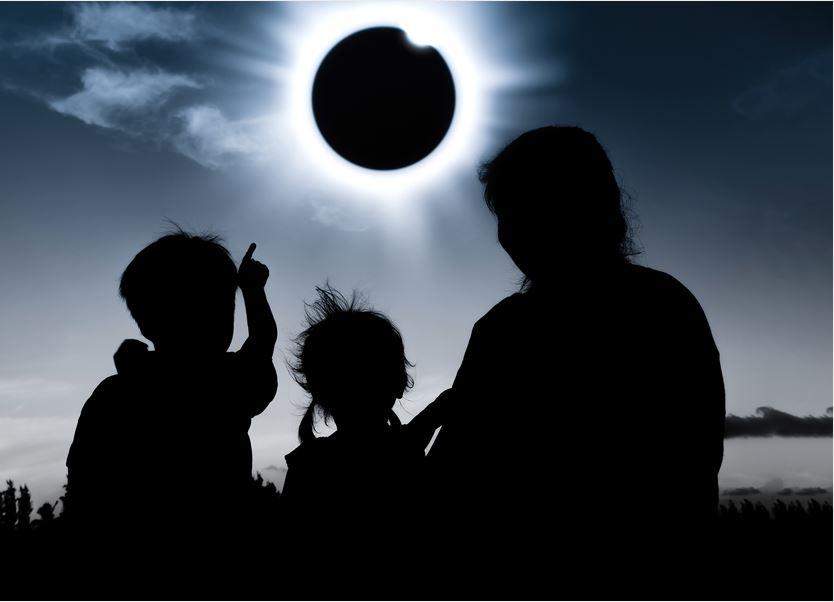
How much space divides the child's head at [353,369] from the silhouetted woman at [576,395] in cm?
147

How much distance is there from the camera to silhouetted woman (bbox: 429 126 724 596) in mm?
1778

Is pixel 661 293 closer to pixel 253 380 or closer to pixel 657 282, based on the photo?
pixel 657 282

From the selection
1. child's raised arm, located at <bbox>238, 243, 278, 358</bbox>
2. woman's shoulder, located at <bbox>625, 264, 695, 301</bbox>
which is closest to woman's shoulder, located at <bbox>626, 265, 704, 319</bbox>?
woman's shoulder, located at <bbox>625, 264, 695, 301</bbox>

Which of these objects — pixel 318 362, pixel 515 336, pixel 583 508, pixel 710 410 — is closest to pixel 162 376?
pixel 318 362

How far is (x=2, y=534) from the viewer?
817 centimetres

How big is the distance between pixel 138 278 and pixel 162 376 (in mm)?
629

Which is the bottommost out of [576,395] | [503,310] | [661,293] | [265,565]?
[265,565]

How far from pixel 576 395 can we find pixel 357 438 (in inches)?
80.8

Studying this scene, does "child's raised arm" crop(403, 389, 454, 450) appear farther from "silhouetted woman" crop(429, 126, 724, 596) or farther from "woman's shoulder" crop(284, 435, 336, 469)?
"silhouetted woman" crop(429, 126, 724, 596)

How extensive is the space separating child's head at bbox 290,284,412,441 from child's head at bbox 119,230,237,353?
762 millimetres

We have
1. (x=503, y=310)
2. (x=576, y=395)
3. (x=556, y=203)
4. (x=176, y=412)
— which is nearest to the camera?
(x=576, y=395)

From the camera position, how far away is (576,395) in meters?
1.92

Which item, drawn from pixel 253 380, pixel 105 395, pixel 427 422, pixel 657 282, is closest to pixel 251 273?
pixel 253 380

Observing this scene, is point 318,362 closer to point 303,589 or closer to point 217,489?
point 217,489
